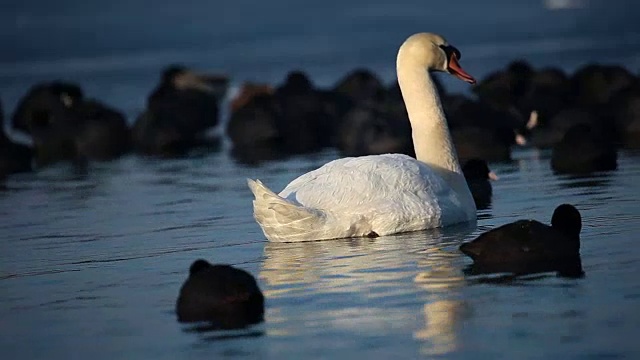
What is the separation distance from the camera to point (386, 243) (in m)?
13.3

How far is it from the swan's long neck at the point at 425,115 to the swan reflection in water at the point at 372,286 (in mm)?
1017

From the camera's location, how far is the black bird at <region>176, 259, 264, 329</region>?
1076 cm

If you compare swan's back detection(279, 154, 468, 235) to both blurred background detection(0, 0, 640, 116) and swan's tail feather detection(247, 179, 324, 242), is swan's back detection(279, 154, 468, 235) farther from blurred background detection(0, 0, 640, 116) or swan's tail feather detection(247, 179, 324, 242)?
blurred background detection(0, 0, 640, 116)

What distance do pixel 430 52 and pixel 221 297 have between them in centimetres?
478

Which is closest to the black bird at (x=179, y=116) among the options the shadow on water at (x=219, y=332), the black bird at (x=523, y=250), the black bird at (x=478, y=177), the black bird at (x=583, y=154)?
the black bird at (x=583, y=154)

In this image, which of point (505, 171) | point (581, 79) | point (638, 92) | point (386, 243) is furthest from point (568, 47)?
point (386, 243)

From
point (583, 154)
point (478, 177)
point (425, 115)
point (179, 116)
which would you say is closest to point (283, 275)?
point (425, 115)

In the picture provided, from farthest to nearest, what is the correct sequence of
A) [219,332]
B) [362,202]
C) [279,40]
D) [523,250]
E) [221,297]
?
[279,40], [362,202], [523,250], [221,297], [219,332]

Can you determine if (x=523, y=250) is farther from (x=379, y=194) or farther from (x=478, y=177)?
(x=478, y=177)

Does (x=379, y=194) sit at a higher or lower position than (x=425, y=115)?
lower

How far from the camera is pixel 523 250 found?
1175 cm

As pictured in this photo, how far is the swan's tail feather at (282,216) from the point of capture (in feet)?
43.5

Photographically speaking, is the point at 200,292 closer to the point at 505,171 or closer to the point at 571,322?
the point at 571,322

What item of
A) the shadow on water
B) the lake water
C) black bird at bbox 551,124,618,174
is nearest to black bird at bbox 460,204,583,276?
the lake water
